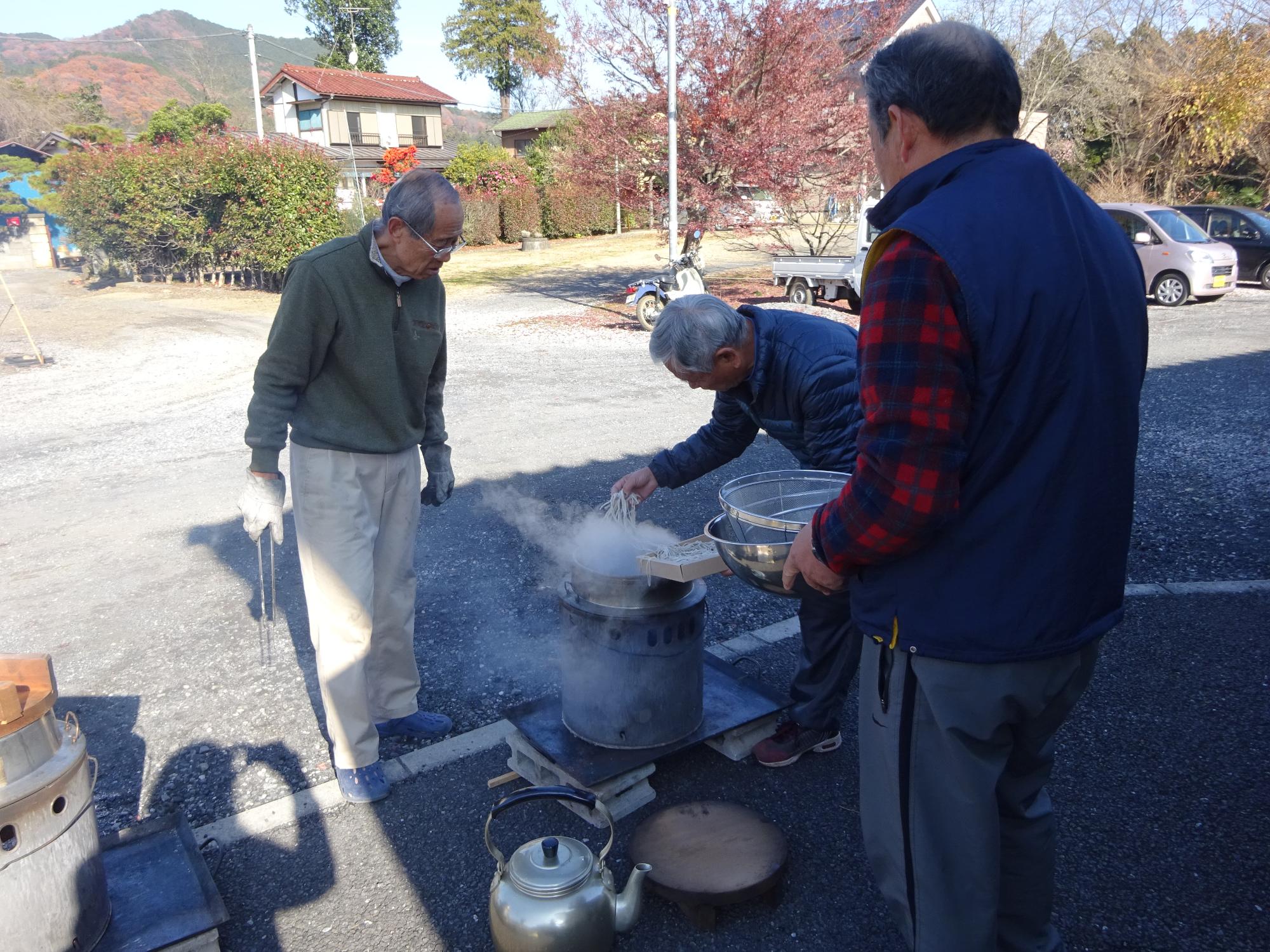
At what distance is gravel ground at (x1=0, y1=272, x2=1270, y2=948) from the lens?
3.63 metres

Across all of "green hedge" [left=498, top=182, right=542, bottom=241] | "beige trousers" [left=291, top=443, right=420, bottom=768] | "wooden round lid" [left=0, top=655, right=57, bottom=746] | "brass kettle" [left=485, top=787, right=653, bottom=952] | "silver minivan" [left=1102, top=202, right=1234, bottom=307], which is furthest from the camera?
"green hedge" [left=498, top=182, right=542, bottom=241]

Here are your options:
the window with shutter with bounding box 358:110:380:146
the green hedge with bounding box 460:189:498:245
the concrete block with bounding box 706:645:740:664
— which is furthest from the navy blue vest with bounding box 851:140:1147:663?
the window with shutter with bounding box 358:110:380:146

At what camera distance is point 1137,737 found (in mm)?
3369

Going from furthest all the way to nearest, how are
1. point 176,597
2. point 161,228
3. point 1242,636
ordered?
point 161,228 → point 176,597 → point 1242,636

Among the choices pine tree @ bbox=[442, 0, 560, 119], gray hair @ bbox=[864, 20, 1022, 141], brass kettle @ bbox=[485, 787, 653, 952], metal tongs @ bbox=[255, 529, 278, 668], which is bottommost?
metal tongs @ bbox=[255, 529, 278, 668]

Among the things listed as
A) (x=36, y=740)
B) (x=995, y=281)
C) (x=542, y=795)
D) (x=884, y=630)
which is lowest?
(x=542, y=795)

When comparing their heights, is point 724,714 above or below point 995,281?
below

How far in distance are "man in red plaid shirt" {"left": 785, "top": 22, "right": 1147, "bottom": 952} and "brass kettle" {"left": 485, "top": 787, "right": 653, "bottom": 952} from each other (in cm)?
79

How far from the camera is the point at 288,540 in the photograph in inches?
221

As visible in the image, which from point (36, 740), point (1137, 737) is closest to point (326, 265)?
point (36, 740)

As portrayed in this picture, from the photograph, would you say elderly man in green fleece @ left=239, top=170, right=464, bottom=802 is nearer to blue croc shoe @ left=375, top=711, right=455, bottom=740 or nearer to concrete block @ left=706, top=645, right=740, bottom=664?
blue croc shoe @ left=375, top=711, right=455, bottom=740

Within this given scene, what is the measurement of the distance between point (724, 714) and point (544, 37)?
48403mm

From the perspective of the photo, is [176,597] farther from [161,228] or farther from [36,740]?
A: [161,228]

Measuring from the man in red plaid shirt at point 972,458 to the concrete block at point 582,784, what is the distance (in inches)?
49.1
